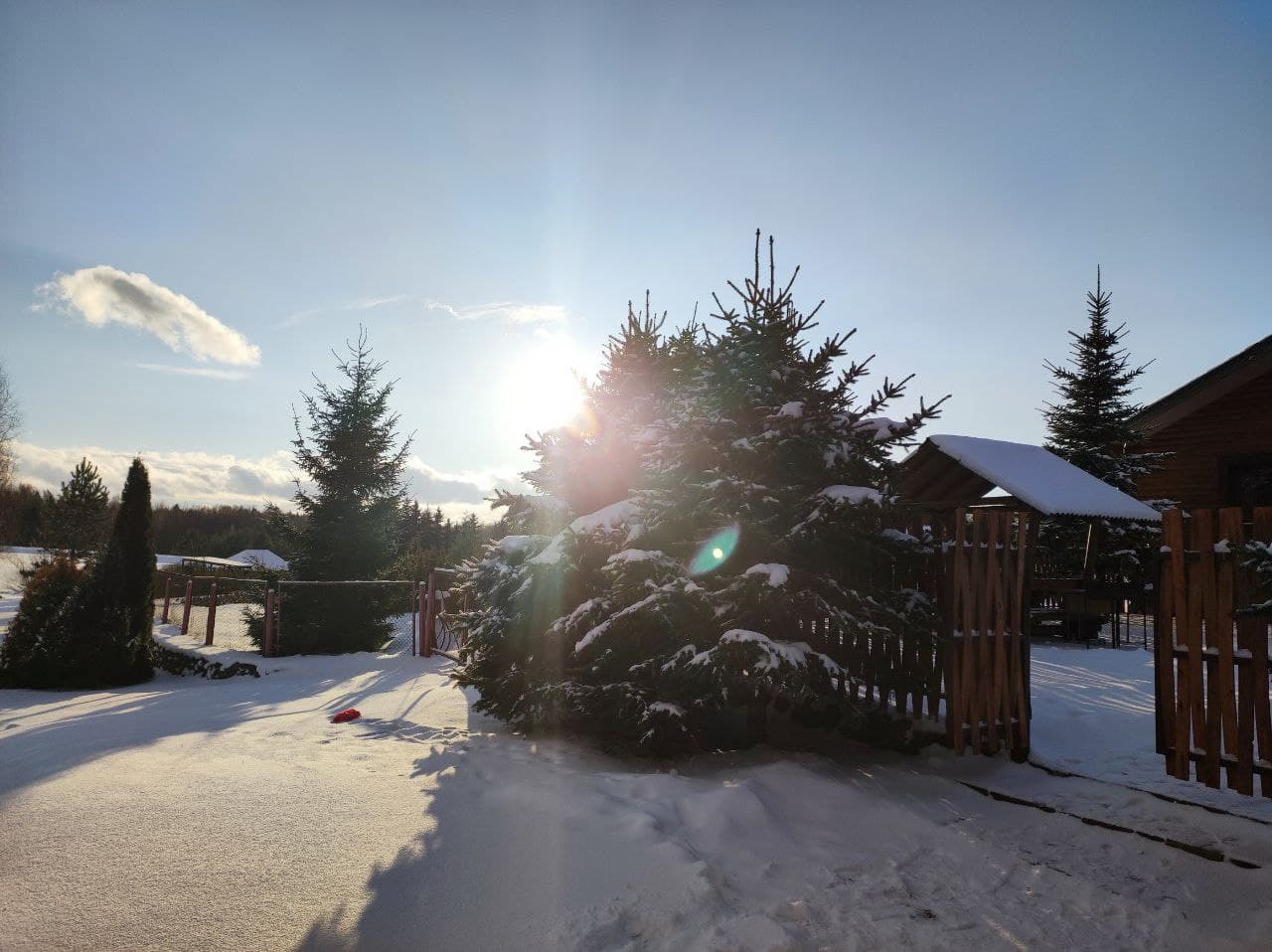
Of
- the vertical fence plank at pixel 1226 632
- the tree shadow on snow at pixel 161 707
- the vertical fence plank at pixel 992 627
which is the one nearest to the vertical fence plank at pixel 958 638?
the vertical fence plank at pixel 992 627

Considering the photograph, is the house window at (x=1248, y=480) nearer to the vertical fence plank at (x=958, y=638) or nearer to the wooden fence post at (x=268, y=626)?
the vertical fence plank at (x=958, y=638)

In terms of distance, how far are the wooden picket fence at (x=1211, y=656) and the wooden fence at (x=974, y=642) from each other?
1126 mm

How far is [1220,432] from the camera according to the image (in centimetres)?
1628

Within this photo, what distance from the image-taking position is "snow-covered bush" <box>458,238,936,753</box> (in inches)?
220

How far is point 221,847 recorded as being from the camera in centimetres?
368

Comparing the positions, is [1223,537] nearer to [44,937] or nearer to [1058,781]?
[1058,781]

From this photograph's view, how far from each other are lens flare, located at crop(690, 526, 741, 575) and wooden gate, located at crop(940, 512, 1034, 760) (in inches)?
68.3

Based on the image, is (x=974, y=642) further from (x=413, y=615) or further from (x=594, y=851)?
(x=413, y=615)

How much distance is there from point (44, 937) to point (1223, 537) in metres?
6.44

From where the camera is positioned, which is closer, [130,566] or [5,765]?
[5,765]

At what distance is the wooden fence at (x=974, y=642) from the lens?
5840 mm

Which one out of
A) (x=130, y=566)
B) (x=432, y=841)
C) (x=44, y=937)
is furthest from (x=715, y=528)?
(x=130, y=566)

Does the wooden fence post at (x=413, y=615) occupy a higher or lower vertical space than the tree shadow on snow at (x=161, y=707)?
higher

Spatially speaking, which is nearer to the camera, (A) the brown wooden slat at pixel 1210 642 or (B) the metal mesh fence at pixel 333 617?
(A) the brown wooden slat at pixel 1210 642
